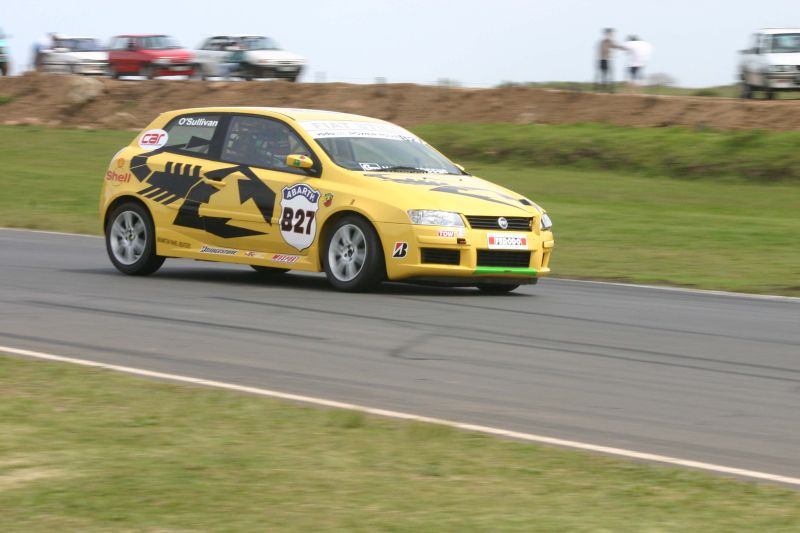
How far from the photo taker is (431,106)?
4178 cm

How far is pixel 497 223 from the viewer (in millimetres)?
12297

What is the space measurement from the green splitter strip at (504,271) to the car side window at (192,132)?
3029 millimetres

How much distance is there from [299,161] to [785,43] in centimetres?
2523

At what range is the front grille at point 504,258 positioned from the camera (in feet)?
40.0

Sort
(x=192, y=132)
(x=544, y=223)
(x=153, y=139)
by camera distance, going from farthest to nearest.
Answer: (x=153, y=139) < (x=192, y=132) < (x=544, y=223)

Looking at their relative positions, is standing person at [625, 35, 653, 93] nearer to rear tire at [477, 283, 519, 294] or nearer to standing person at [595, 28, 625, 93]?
standing person at [595, 28, 625, 93]

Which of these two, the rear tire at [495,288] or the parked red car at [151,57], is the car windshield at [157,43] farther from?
the rear tire at [495,288]

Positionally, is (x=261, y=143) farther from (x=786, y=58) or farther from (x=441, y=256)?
(x=786, y=58)

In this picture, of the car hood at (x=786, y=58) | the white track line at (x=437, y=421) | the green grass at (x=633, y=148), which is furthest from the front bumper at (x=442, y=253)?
the car hood at (x=786, y=58)

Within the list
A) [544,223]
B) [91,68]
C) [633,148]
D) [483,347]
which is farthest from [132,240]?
[91,68]

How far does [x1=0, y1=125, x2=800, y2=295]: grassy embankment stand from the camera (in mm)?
17234

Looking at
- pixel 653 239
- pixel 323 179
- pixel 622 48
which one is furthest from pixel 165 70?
pixel 323 179

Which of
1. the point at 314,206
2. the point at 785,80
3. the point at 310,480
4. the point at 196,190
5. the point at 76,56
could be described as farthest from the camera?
the point at 76,56

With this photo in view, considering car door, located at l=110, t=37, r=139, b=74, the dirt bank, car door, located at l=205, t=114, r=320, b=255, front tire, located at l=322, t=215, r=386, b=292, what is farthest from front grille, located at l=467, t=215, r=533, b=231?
car door, located at l=110, t=37, r=139, b=74
